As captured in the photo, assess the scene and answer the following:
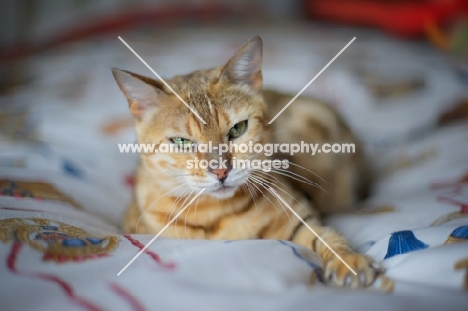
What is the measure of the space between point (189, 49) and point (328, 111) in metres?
1.12

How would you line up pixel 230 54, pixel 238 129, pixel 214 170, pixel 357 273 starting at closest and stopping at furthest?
pixel 357 273 → pixel 214 170 → pixel 238 129 → pixel 230 54

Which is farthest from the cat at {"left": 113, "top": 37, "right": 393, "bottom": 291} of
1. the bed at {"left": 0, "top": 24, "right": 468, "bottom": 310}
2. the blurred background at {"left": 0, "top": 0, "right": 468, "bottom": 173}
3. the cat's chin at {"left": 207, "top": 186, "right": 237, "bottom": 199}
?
the blurred background at {"left": 0, "top": 0, "right": 468, "bottom": 173}

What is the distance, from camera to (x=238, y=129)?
1.08 metres

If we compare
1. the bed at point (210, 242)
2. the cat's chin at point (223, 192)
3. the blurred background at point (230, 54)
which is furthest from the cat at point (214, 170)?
the blurred background at point (230, 54)

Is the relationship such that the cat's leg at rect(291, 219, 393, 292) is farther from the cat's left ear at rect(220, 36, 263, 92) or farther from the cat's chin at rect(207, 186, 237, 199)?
the cat's left ear at rect(220, 36, 263, 92)

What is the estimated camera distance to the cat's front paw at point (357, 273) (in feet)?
2.63

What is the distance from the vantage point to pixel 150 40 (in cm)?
264

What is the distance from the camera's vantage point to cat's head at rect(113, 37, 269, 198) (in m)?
1.01

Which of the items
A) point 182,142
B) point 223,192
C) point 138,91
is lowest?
point 223,192

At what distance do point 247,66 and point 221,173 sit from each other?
0.98ft

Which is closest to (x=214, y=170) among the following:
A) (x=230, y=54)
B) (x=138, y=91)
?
(x=138, y=91)

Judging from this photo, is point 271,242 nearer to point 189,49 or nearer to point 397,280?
point 397,280

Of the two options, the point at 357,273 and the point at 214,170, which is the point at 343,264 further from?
the point at 214,170

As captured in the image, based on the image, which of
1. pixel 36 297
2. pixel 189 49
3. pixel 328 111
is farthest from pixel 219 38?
pixel 36 297
